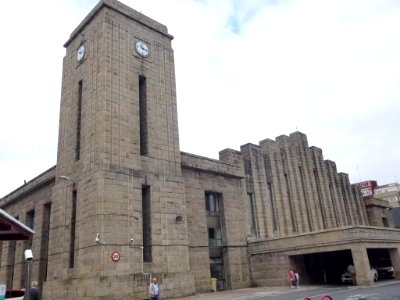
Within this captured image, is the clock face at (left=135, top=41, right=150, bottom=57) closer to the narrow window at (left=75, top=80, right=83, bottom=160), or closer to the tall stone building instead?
the tall stone building

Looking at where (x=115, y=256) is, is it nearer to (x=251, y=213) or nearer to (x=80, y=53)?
(x=80, y=53)

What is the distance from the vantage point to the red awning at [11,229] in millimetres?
10156

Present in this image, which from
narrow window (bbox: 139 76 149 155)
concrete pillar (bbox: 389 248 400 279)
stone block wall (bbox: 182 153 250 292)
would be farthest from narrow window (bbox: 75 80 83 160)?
concrete pillar (bbox: 389 248 400 279)

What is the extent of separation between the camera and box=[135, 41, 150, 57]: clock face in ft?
96.2

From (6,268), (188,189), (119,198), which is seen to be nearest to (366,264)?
(188,189)

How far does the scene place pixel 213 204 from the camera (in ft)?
106

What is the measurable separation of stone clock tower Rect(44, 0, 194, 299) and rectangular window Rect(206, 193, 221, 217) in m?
4.80

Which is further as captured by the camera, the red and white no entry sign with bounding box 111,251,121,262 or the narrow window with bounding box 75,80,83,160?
the narrow window with bounding box 75,80,83,160

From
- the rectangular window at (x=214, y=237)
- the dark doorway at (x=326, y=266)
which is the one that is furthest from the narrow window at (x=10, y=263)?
the dark doorway at (x=326, y=266)

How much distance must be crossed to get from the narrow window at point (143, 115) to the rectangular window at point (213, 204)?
8.00m

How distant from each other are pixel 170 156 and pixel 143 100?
4.72 meters

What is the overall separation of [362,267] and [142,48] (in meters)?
22.6

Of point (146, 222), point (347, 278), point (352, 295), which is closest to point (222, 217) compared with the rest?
point (146, 222)

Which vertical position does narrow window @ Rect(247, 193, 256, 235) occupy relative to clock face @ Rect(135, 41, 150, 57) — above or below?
below
